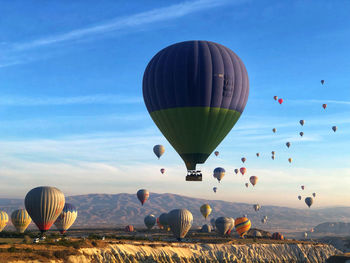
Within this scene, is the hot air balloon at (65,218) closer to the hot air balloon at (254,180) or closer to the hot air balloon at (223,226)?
the hot air balloon at (223,226)

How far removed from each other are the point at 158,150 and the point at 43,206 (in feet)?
115

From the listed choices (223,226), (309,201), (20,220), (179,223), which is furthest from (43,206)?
(309,201)

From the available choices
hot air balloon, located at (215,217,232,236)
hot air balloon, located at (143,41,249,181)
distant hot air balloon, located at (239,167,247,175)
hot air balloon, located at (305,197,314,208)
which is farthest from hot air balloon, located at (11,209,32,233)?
hot air balloon, located at (305,197,314,208)

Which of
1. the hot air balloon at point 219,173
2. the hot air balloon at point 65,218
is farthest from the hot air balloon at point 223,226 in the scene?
the hot air balloon at point 65,218

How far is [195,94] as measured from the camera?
54.1 metres

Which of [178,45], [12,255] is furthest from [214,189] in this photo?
[12,255]

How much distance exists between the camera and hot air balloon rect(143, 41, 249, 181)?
54.2 metres

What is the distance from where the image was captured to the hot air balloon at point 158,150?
9681 cm

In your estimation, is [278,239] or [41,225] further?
[278,239]

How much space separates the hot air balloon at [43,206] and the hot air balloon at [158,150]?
1244 inches

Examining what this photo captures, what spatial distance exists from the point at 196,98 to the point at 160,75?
18.8ft

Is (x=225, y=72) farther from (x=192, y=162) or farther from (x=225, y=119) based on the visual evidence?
(x=192, y=162)

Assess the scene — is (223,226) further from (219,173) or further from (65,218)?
(65,218)

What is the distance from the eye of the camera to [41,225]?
67.8 metres
